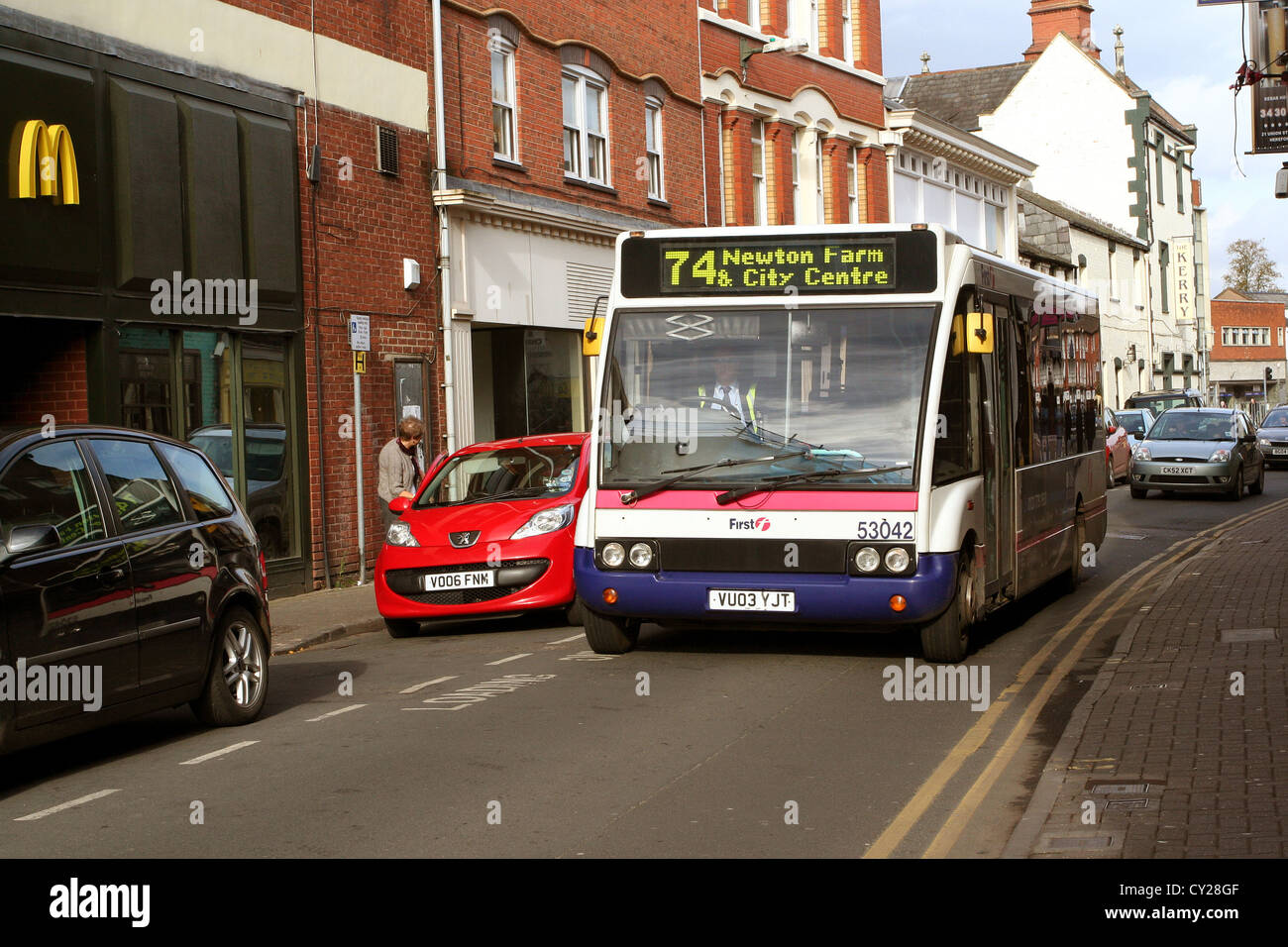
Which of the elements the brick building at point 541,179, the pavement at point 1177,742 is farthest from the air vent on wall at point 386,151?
the pavement at point 1177,742

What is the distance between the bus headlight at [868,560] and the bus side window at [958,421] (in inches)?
24.2

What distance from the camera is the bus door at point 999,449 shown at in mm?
11984

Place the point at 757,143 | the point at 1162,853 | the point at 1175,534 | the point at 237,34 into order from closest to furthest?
the point at 1162,853 → the point at 237,34 → the point at 1175,534 → the point at 757,143

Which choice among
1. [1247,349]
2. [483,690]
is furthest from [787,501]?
[1247,349]

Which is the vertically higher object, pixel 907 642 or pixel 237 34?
pixel 237 34

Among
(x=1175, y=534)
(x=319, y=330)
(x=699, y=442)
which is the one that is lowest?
(x=1175, y=534)

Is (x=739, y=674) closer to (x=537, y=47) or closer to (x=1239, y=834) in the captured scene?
(x=1239, y=834)

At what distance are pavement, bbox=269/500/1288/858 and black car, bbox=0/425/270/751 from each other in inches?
169

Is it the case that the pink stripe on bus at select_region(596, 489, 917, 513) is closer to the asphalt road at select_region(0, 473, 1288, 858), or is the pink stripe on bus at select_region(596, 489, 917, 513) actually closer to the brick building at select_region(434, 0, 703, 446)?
the asphalt road at select_region(0, 473, 1288, 858)

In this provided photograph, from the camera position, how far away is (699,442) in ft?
36.2

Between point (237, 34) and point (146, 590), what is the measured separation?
10.7 meters

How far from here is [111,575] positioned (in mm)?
8148

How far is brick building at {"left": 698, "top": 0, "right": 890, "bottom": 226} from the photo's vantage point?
100ft

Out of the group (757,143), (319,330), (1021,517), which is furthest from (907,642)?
(757,143)
